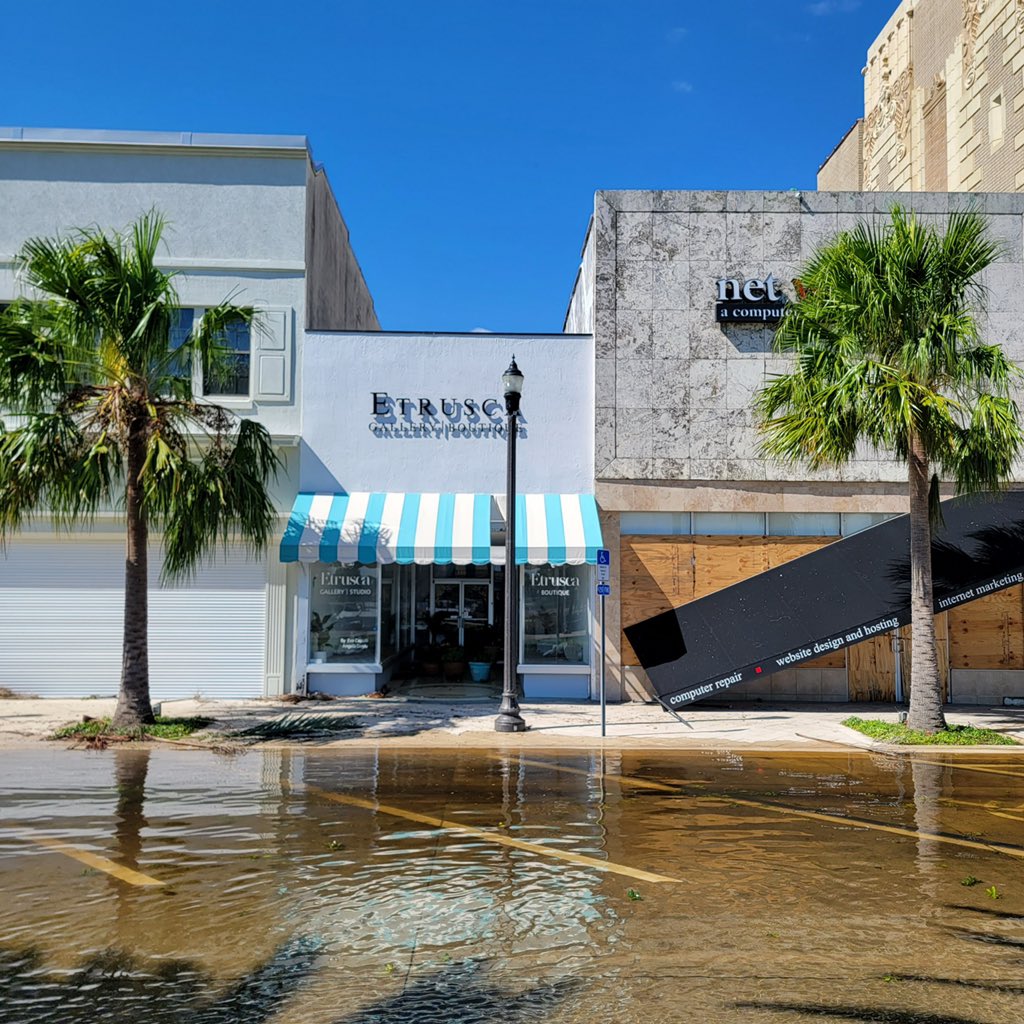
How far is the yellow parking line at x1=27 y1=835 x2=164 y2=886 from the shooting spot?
260 inches

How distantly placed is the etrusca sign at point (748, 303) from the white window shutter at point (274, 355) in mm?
8630

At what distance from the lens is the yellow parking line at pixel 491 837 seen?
22.8 feet

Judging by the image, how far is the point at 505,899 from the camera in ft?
20.5

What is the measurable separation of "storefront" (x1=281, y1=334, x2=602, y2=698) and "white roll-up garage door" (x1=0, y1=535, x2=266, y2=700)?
1178 millimetres

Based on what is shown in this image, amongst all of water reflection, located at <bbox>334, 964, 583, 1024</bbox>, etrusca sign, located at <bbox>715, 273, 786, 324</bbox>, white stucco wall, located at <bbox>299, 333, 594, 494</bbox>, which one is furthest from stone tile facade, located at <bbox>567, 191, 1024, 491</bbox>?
water reflection, located at <bbox>334, 964, 583, 1024</bbox>

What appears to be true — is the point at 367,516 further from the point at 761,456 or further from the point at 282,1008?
A: the point at 282,1008

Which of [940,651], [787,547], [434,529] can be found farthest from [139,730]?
[940,651]

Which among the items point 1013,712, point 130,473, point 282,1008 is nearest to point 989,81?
point 1013,712

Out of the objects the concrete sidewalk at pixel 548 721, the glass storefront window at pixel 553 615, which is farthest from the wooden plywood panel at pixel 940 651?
the glass storefront window at pixel 553 615

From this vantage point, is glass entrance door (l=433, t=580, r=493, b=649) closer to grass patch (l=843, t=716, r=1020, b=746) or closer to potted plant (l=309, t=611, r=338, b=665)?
potted plant (l=309, t=611, r=338, b=665)

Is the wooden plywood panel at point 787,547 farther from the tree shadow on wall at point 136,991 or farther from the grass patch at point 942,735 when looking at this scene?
the tree shadow on wall at point 136,991

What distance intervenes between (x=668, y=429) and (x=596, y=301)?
295 cm

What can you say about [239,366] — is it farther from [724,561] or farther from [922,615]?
[922,615]

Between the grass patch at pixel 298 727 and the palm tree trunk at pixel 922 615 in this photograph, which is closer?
the grass patch at pixel 298 727
